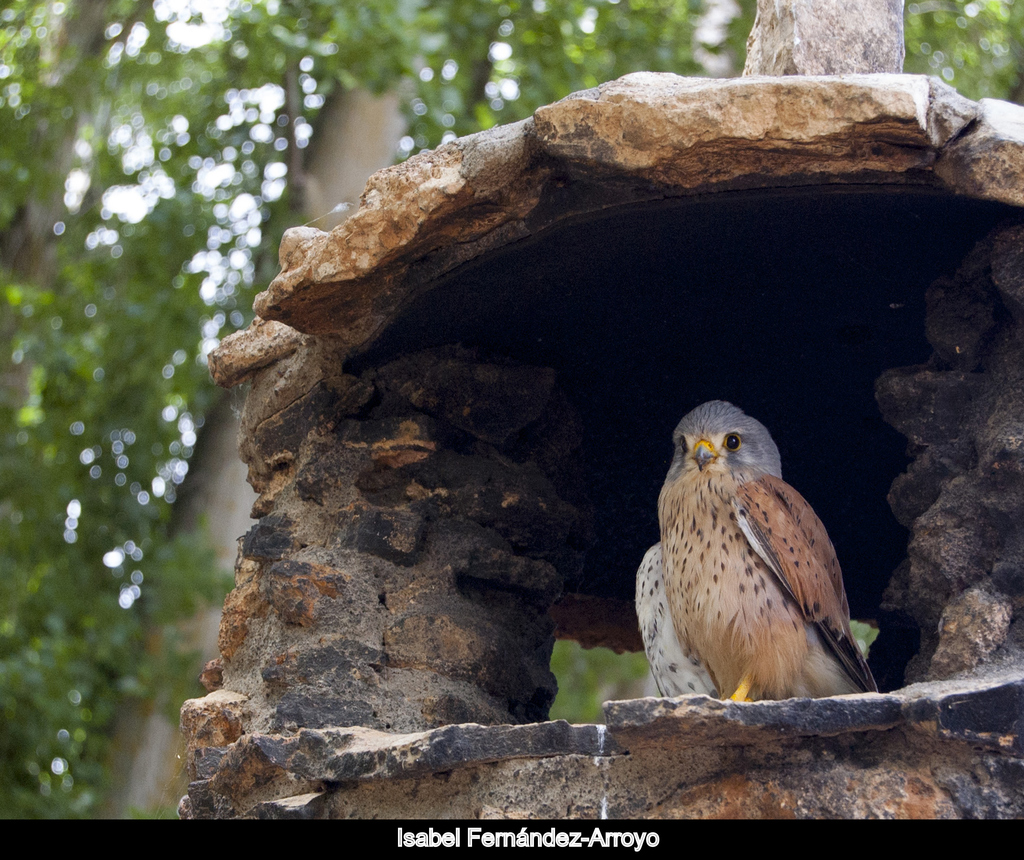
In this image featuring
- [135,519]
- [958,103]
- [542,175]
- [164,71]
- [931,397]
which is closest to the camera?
[958,103]

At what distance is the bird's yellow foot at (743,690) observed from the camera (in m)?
2.53

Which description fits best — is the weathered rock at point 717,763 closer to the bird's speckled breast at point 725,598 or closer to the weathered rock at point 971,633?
the weathered rock at point 971,633

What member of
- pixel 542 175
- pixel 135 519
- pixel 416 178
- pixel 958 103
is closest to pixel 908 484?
pixel 958 103

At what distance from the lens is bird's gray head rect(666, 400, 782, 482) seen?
9.51 ft

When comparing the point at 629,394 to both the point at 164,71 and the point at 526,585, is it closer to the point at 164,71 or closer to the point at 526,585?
the point at 526,585

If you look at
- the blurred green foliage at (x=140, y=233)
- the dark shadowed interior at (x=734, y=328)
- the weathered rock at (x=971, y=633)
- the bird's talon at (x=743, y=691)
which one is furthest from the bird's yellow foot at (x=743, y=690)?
the blurred green foliage at (x=140, y=233)

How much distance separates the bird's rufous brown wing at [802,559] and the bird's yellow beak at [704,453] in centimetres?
12

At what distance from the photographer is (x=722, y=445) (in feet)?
9.56

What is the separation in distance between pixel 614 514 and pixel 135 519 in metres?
4.84

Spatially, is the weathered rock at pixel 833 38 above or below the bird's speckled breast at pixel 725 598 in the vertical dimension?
above

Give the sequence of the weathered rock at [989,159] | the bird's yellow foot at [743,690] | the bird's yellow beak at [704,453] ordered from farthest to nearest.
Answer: the bird's yellow beak at [704,453]
the bird's yellow foot at [743,690]
the weathered rock at [989,159]

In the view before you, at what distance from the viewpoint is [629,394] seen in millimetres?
3572
